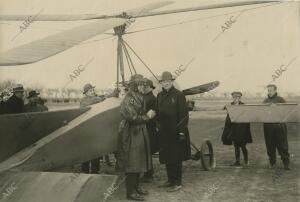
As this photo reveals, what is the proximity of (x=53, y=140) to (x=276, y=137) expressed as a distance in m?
4.58

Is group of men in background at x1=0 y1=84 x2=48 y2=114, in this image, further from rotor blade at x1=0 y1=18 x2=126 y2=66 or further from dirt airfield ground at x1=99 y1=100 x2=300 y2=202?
rotor blade at x1=0 y1=18 x2=126 y2=66

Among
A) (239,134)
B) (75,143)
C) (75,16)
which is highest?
(75,16)

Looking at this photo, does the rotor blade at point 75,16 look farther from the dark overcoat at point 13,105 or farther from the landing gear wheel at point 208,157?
the landing gear wheel at point 208,157

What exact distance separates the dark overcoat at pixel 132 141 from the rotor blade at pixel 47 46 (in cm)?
117

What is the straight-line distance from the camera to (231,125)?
8.56 metres

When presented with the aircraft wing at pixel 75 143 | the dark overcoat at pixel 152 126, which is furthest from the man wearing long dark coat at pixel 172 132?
the aircraft wing at pixel 75 143

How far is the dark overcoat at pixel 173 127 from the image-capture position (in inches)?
266

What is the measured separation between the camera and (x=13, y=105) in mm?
7676

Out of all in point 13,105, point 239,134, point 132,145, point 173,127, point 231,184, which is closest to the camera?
point 132,145

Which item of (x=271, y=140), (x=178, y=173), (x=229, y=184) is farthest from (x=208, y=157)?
(x=178, y=173)

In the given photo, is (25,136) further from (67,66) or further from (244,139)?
(67,66)

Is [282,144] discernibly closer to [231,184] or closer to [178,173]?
[231,184]

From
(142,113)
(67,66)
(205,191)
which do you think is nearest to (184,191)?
(205,191)

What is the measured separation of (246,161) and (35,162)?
491 cm
